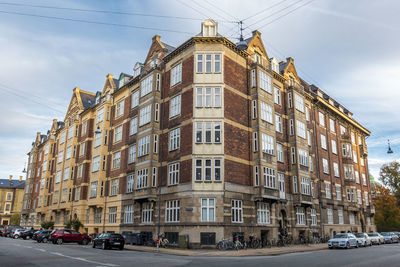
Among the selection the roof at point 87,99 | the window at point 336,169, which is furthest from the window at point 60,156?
the window at point 336,169

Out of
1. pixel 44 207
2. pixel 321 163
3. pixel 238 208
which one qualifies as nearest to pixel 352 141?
pixel 321 163

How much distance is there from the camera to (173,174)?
96.9ft

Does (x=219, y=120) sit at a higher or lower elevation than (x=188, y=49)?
lower

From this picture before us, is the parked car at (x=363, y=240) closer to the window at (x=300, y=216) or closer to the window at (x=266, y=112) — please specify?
the window at (x=300, y=216)

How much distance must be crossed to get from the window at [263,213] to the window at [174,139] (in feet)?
30.2

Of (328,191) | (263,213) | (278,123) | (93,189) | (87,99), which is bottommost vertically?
(263,213)

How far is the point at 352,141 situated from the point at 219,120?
33.9 m

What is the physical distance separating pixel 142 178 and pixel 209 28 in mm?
15708

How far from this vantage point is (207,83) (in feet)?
96.7

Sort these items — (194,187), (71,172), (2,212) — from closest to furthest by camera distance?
(194,187), (71,172), (2,212)

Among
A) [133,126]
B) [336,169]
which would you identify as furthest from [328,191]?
[133,126]

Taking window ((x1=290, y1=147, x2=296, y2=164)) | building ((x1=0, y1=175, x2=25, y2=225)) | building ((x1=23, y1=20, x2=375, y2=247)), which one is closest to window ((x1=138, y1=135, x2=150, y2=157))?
building ((x1=23, y1=20, x2=375, y2=247))

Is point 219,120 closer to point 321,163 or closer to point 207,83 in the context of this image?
point 207,83

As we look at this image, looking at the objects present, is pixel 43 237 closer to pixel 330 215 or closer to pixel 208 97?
pixel 208 97
